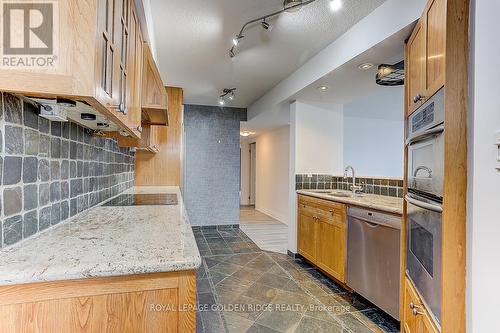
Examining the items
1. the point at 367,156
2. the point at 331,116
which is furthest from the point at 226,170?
the point at 367,156

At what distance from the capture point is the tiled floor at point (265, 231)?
13.3 ft

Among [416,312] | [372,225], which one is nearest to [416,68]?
[372,225]

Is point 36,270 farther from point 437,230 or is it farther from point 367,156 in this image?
point 367,156

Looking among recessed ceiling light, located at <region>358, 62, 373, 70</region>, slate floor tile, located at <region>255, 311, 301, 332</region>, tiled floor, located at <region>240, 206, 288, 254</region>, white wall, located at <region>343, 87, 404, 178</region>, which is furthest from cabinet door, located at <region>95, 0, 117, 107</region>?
white wall, located at <region>343, 87, 404, 178</region>

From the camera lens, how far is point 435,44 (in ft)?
4.27

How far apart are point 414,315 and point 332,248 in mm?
1248

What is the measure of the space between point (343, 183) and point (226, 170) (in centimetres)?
243

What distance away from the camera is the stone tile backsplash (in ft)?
8.92

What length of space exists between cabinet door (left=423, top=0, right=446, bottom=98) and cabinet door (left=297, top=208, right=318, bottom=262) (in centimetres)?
200

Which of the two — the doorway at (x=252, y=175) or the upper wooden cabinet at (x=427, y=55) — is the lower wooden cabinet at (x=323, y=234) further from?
the doorway at (x=252, y=175)

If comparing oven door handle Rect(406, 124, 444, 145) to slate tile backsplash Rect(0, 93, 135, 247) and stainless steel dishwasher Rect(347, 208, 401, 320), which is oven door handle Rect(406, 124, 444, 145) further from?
slate tile backsplash Rect(0, 93, 135, 247)

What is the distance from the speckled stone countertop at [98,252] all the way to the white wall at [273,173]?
4.52 meters

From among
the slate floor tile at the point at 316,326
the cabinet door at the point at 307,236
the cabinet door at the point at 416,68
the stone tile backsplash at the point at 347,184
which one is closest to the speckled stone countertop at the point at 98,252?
the slate floor tile at the point at 316,326

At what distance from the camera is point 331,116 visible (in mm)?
3766
